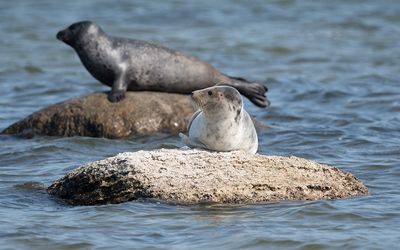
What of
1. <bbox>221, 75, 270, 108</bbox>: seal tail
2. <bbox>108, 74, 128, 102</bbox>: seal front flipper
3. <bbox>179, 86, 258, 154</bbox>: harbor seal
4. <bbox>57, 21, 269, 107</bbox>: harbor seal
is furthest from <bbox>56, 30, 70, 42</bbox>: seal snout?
<bbox>179, 86, 258, 154</bbox>: harbor seal

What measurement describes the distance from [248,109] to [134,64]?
1836mm

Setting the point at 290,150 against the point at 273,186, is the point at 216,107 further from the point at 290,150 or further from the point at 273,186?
the point at 290,150

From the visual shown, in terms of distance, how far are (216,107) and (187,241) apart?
1.22m

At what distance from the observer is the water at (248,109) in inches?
243

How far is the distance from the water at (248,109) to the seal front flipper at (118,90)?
1.89ft

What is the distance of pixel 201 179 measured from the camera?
662 centimetres

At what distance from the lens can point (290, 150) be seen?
9.19m

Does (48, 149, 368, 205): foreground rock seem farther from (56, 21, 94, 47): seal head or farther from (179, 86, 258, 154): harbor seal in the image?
(56, 21, 94, 47): seal head

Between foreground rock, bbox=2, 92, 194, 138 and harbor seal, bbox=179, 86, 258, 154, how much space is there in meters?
2.82

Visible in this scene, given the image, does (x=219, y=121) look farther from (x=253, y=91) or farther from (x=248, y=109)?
(x=248, y=109)

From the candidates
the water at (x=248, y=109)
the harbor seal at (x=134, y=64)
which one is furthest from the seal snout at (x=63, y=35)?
the water at (x=248, y=109)

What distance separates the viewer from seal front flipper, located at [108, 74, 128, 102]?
9969 mm

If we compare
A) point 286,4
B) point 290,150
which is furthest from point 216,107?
point 286,4

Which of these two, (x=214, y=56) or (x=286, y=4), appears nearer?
(x=214, y=56)
